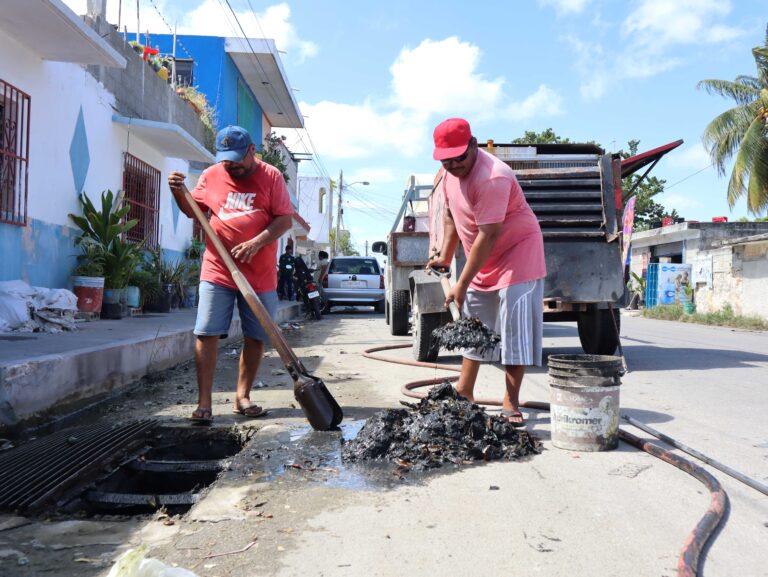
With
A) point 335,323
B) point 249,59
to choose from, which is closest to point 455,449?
point 335,323

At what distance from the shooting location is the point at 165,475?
358 cm

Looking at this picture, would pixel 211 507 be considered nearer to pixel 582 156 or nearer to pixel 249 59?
pixel 582 156

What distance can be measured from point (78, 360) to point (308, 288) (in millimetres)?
10508

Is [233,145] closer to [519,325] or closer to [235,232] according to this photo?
[235,232]

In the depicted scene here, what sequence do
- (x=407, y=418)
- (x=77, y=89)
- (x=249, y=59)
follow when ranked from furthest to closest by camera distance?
(x=249, y=59)
(x=77, y=89)
(x=407, y=418)

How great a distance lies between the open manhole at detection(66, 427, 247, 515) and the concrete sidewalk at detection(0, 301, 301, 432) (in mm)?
993

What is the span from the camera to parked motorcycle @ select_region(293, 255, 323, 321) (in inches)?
607

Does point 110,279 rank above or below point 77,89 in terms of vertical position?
below

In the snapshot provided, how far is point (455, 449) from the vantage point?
3516 mm

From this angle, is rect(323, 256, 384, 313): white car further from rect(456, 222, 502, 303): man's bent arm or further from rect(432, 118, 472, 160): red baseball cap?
rect(432, 118, 472, 160): red baseball cap

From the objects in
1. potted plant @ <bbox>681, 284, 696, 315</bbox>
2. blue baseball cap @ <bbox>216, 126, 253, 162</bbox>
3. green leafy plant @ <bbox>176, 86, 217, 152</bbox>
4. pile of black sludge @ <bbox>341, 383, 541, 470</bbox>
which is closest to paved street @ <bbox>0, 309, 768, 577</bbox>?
pile of black sludge @ <bbox>341, 383, 541, 470</bbox>

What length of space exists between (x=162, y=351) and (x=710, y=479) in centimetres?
535

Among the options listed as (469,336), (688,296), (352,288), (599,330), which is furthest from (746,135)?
(469,336)

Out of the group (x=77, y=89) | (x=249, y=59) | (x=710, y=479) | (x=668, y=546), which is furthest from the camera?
(x=249, y=59)
